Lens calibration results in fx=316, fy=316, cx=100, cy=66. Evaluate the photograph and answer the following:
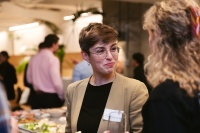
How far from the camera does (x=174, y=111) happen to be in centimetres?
97

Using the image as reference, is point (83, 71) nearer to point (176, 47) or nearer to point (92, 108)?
point (92, 108)

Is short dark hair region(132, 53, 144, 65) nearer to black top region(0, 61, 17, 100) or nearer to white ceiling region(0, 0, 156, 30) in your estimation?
white ceiling region(0, 0, 156, 30)

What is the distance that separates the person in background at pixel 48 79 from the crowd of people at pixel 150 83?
2193 millimetres

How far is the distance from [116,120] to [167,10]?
52 cm

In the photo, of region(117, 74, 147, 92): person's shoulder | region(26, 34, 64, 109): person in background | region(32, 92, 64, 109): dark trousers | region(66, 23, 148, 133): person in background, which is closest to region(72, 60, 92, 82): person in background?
region(26, 34, 64, 109): person in background

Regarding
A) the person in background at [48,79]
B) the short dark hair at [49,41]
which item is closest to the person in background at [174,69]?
the person in background at [48,79]

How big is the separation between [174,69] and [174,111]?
14cm

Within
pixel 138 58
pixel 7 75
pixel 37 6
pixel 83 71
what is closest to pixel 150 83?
pixel 83 71

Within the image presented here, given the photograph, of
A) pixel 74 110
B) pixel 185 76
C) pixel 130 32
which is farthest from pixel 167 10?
pixel 130 32

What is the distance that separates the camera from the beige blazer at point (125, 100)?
4.89ft

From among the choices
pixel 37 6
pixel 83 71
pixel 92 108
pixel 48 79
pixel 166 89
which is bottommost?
pixel 48 79

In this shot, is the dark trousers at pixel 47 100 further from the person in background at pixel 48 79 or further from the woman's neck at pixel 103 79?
the woman's neck at pixel 103 79

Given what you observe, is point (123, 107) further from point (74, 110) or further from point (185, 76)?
point (185, 76)

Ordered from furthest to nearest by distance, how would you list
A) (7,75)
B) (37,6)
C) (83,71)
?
(37,6)
(7,75)
(83,71)
